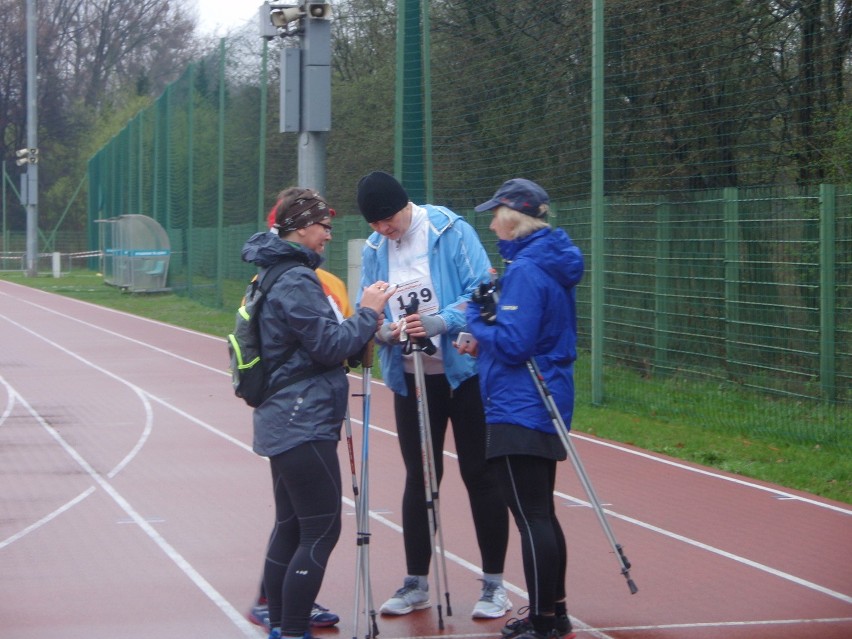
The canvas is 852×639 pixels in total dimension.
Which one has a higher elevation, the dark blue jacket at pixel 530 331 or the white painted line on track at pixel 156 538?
the dark blue jacket at pixel 530 331

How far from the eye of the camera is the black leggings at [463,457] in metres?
5.47

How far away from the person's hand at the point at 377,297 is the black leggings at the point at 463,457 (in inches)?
22.9

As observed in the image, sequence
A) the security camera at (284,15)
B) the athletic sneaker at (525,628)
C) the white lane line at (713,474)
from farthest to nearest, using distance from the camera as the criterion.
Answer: the security camera at (284,15)
the white lane line at (713,474)
the athletic sneaker at (525,628)

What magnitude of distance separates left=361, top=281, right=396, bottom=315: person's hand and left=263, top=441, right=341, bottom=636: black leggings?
572 mm

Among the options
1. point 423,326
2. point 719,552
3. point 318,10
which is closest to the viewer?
point 423,326

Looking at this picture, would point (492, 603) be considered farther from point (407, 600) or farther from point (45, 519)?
point (45, 519)

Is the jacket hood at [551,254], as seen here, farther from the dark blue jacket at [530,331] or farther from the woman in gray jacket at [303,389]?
the woman in gray jacket at [303,389]

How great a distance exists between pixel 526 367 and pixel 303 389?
874mm

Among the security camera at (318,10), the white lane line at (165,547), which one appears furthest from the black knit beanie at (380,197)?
the security camera at (318,10)

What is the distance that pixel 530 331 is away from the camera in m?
4.82

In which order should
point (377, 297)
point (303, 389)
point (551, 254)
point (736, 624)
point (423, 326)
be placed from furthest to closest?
point (736, 624)
point (423, 326)
point (377, 297)
point (551, 254)
point (303, 389)

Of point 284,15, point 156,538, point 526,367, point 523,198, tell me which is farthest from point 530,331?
point 284,15

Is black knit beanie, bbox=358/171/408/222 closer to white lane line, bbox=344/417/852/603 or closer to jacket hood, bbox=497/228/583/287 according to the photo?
jacket hood, bbox=497/228/583/287

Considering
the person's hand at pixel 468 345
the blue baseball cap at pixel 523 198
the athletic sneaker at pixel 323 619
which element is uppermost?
the blue baseball cap at pixel 523 198
